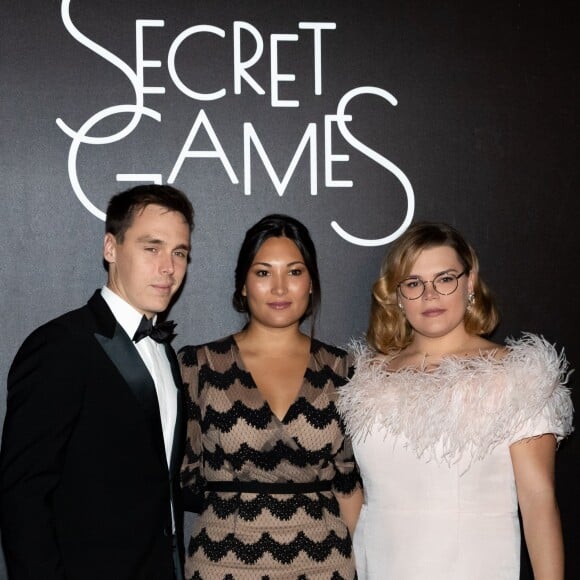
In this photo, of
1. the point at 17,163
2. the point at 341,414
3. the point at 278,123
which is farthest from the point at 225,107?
the point at 341,414

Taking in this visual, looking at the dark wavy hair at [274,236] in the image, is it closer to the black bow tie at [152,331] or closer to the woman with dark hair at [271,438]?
the woman with dark hair at [271,438]

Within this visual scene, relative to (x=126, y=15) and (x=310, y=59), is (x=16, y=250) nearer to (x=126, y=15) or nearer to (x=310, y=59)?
(x=126, y=15)

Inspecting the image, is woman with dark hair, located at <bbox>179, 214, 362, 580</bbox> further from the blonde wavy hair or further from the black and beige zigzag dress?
the blonde wavy hair

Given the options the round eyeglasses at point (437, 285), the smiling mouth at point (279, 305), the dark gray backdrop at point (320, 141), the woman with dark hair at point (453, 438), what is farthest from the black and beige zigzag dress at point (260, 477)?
the dark gray backdrop at point (320, 141)

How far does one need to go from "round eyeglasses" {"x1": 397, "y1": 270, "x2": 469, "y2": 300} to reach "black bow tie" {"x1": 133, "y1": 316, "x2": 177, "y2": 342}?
783 mm

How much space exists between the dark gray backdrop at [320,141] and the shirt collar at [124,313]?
0.82m

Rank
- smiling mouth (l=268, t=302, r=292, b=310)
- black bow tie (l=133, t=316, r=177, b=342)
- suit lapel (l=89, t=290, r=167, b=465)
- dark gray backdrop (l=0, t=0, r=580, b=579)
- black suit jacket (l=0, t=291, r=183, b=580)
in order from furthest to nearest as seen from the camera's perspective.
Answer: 1. dark gray backdrop (l=0, t=0, r=580, b=579)
2. smiling mouth (l=268, t=302, r=292, b=310)
3. black bow tie (l=133, t=316, r=177, b=342)
4. suit lapel (l=89, t=290, r=167, b=465)
5. black suit jacket (l=0, t=291, r=183, b=580)

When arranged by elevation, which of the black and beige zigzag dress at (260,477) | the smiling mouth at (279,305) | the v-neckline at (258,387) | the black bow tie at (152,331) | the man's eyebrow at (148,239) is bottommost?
the black and beige zigzag dress at (260,477)

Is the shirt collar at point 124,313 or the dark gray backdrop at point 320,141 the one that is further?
the dark gray backdrop at point 320,141

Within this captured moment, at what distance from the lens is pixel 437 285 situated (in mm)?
2848

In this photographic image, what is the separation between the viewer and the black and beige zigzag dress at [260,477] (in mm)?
2754

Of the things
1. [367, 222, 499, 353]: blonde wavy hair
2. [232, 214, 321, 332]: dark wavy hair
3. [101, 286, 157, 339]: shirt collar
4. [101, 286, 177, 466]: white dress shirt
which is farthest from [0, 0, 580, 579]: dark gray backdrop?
[101, 286, 157, 339]: shirt collar

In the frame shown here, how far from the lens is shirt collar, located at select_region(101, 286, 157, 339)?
2568 mm

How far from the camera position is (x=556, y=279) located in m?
3.54
